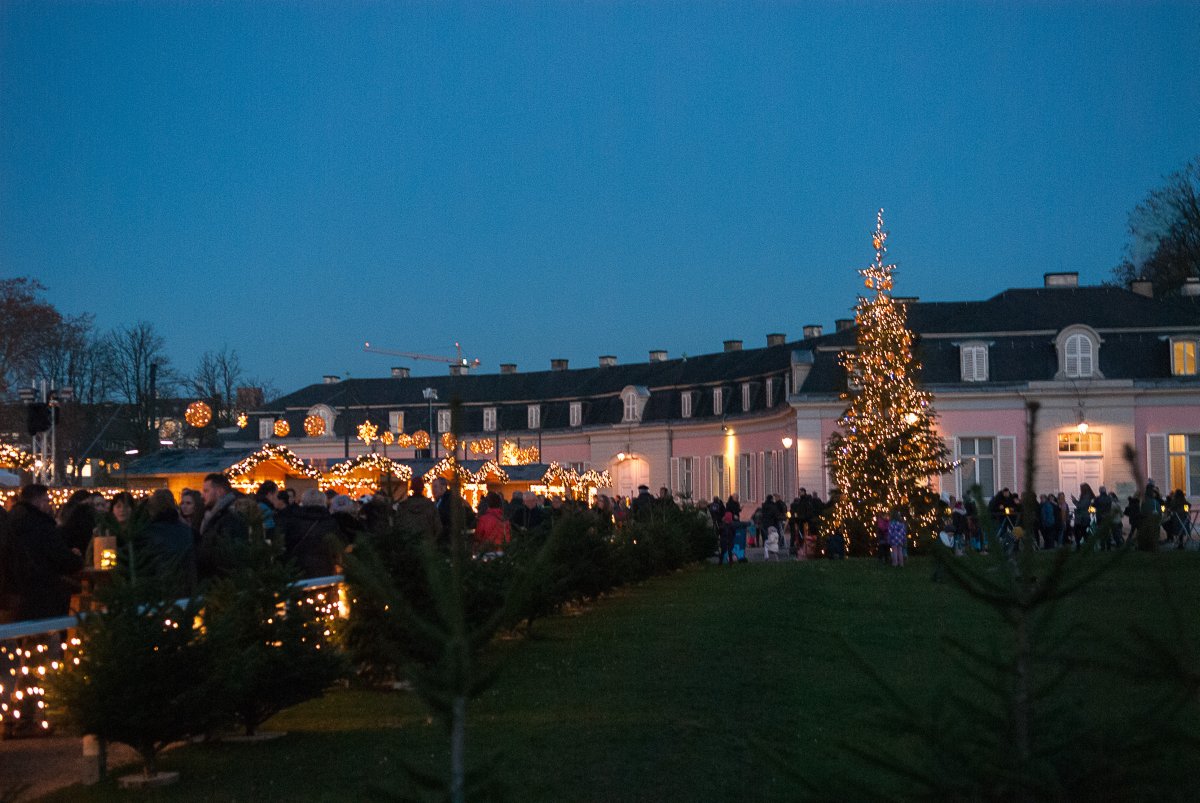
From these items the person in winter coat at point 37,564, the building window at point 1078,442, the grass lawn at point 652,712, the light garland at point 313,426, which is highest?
the light garland at point 313,426

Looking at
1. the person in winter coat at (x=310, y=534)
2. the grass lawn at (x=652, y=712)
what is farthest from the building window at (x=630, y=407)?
the person in winter coat at (x=310, y=534)

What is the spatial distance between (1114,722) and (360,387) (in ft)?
273

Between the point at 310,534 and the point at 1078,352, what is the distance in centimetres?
4143

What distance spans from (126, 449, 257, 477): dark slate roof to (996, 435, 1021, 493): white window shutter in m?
28.5

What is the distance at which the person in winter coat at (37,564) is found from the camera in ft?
33.0

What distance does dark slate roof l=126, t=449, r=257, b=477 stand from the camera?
92.2 ft

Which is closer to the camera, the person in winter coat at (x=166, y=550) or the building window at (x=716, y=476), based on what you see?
the person in winter coat at (x=166, y=550)

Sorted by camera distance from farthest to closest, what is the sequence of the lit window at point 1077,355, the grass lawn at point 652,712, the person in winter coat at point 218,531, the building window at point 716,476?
the building window at point 716,476 → the lit window at point 1077,355 → the person in winter coat at point 218,531 → the grass lawn at point 652,712

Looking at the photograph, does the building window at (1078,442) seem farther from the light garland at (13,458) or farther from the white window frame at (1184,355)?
the light garland at (13,458)

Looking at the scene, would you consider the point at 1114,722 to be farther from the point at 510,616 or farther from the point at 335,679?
the point at 335,679

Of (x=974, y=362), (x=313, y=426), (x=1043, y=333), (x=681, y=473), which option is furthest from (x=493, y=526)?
(x=681, y=473)

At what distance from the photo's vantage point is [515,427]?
8088 centimetres

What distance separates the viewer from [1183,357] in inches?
1939

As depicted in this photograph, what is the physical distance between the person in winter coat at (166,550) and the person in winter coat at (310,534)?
1.62 m
